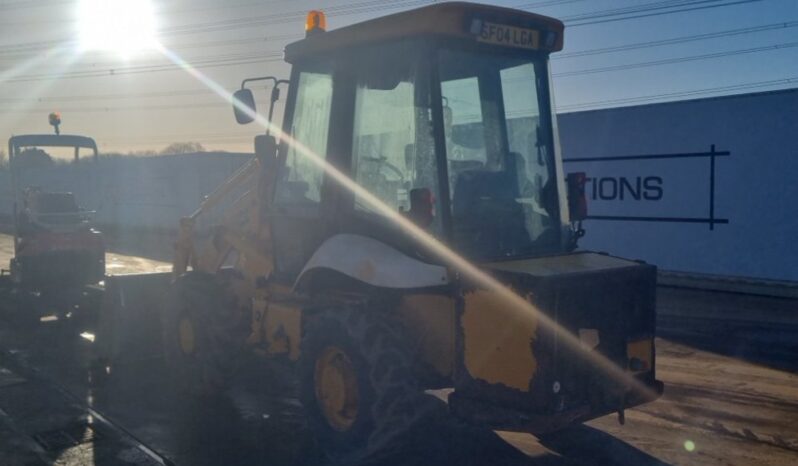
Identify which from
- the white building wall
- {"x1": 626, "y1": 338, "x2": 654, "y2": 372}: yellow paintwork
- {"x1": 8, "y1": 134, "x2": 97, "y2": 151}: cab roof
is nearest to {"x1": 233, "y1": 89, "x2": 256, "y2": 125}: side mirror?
{"x1": 626, "y1": 338, "x2": 654, "y2": 372}: yellow paintwork

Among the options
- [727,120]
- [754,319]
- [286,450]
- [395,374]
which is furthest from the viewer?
[727,120]

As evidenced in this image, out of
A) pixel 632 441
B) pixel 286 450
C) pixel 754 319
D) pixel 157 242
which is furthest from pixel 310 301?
pixel 157 242

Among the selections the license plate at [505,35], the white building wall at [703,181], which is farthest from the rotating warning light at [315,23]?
the white building wall at [703,181]

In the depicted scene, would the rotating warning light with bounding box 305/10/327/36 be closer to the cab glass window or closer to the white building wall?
the cab glass window

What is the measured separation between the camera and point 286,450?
18.8 ft

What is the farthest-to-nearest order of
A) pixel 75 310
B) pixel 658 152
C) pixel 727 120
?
pixel 658 152
pixel 727 120
pixel 75 310

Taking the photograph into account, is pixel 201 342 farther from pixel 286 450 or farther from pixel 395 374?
pixel 395 374

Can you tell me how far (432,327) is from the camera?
5.29 m

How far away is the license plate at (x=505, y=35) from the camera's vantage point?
5.09 m

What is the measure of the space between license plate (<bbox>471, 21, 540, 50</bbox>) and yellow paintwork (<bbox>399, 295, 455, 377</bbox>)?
1819 mm

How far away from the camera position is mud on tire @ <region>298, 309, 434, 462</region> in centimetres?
496

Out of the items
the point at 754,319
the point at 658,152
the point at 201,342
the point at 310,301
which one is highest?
Result: the point at 658,152

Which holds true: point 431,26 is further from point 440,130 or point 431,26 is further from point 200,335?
point 200,335

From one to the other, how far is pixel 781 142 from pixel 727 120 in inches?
39.4
